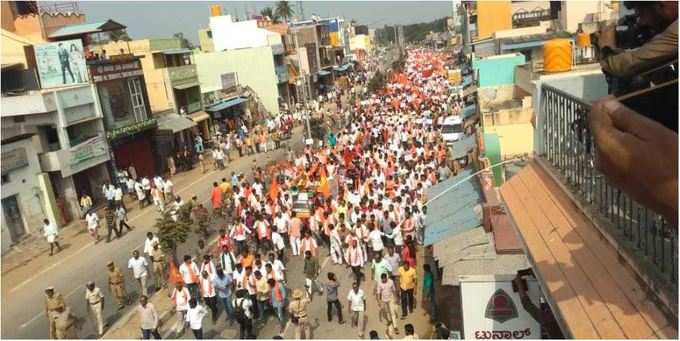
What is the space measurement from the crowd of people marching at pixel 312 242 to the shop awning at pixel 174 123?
6.30 metres

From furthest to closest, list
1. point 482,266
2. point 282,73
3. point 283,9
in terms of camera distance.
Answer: point 283,9 → point 282,73 → point 482,266

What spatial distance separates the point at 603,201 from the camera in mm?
5414

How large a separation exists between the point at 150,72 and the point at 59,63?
10.4 meters

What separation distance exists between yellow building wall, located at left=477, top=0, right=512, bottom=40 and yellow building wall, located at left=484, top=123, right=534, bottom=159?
19740 millimetres

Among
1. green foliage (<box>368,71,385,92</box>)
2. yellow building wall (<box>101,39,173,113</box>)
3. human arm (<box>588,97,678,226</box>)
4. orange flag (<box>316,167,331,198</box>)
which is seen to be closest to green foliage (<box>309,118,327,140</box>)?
yellow building wall (<box>101,39,173,113</box>)

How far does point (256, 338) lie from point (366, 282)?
295cm

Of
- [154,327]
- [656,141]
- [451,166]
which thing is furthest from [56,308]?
[451,166]

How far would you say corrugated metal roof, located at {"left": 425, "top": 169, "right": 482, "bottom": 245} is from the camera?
39.3 feet

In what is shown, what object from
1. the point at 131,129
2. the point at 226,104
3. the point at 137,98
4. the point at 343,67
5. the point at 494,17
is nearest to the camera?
Result: the point at 131,129

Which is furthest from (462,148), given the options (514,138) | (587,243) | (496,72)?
(587,243)

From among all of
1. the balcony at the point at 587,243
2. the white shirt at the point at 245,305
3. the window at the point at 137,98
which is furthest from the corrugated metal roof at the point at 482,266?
the window at the point at 137,98

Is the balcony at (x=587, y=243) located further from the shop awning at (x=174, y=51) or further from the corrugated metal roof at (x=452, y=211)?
the shop awning at (x=174, y=51)

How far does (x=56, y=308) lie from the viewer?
1083 cm

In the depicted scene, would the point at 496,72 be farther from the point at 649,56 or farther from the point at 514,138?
the point at 649,56
